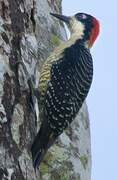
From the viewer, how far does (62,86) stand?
4.98 metres

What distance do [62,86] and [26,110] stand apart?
1206 mm

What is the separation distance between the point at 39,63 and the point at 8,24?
1.38 m

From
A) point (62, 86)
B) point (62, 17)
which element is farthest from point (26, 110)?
point (62, 17)

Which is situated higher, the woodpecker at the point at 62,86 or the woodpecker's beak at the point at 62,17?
the woodpecker's beak at the point at 62,17

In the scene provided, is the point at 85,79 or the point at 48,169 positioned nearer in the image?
the point at 48,169

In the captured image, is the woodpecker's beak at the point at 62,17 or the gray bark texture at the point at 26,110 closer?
the gray bark texture at the point at 26,110

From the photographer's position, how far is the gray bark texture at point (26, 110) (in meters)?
3.36

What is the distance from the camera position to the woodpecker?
4680 mm

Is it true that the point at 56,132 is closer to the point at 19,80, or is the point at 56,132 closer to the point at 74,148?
the point at 74,148

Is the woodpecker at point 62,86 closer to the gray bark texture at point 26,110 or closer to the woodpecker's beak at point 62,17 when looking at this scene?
the woodpecker's beak at point 62,17

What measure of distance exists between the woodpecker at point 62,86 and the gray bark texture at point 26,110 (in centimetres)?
12

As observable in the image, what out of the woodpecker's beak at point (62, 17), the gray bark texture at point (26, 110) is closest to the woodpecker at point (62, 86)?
the woodpecker's beak at point (62, 17)

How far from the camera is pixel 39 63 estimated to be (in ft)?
17.0

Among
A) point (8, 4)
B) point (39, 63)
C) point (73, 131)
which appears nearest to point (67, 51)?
point (39, 63)
